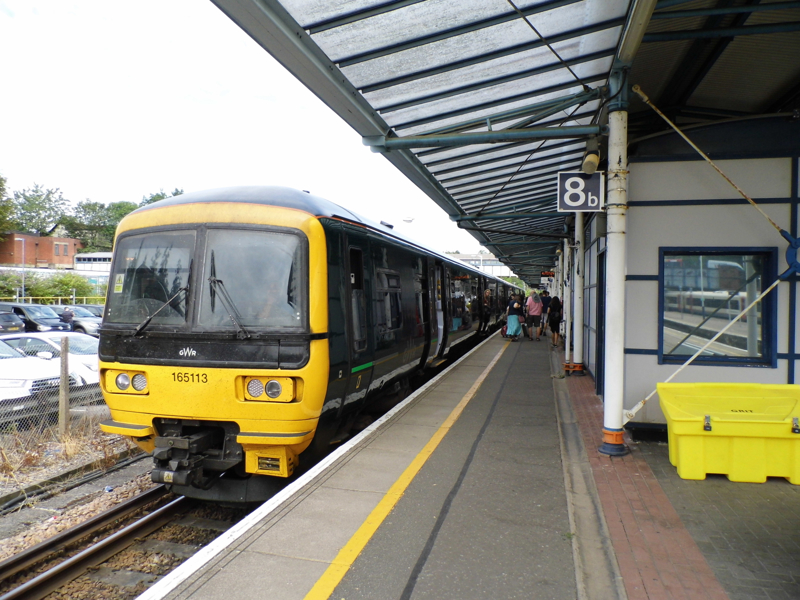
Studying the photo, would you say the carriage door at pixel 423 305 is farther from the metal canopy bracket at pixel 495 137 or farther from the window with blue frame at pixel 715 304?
the window with blue frame at pixel 715 304

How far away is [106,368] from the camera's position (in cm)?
511

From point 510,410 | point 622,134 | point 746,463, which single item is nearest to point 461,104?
point 622,134

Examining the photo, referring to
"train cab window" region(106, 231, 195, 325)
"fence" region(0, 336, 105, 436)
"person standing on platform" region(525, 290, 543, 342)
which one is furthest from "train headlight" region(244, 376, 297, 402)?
"person standing on platform" region(525, 290, 543, 342)

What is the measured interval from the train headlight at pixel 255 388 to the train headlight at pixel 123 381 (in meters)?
1.20

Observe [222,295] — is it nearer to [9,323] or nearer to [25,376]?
[25,376]

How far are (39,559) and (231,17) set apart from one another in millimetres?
4605

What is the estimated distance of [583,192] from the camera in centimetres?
621

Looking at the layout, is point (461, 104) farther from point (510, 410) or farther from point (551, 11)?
point (510, 410)

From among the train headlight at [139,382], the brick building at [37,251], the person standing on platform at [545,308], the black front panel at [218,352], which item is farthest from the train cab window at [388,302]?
the brick building at [37,251]

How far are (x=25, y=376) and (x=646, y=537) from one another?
318 inches

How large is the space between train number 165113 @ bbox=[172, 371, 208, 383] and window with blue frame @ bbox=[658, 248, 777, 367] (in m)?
4.79

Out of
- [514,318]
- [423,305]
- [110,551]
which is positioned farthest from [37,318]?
[110,551]

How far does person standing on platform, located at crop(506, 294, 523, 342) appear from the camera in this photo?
1869cm

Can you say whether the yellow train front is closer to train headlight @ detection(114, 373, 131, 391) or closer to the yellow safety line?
train headlight @ detection(114, 373, 131, 391)
